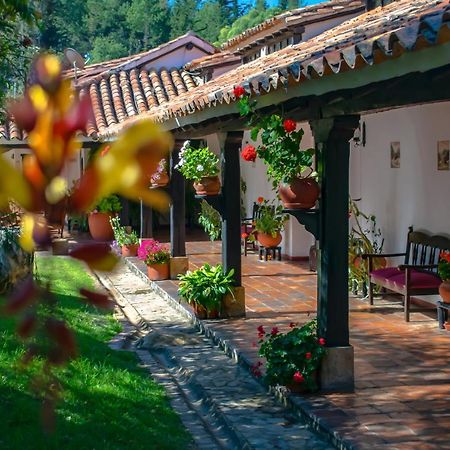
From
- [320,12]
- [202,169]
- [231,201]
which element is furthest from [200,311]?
[320,12]

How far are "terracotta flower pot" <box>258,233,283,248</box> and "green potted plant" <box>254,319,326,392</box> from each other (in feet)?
26.2

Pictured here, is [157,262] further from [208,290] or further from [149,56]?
[149,56]

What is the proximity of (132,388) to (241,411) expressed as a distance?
1062 millimetres

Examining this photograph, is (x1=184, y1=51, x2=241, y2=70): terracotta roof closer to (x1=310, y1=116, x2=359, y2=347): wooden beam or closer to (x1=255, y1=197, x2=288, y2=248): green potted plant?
(x1=255, y1=197, x2=288, y2=248): green potted plant

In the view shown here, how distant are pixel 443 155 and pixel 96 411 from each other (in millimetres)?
5351

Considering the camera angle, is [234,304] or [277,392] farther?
[234,304]

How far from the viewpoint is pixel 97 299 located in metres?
0.69

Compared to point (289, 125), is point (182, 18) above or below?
above

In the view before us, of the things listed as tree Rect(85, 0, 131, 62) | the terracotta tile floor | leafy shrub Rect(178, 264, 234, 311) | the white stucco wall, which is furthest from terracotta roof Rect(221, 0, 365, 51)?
tree Rect(85, 0, 131, 62)

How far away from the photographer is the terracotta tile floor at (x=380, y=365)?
5.30 metres

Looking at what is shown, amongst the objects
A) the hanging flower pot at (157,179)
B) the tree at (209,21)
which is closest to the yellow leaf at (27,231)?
the hanging flower pot at (157,179)

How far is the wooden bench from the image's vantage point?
877 centimetres

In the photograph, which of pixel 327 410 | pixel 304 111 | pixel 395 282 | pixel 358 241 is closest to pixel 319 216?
pixel 304 111

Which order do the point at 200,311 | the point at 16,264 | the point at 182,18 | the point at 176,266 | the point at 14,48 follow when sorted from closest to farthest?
the point at 16,264
the point at 14,48
the point at 200,311
the point at 176,266
the point at 182,18
